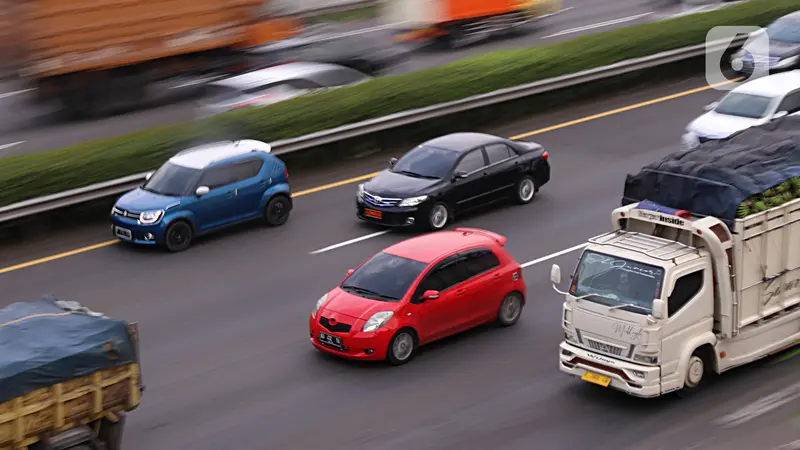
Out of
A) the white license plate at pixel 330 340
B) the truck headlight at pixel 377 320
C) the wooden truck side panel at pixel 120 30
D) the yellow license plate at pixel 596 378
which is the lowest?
the yellow license plate at pixel 596 378

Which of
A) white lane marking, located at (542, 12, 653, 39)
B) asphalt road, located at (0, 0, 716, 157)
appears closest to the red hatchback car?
asphalt road, located at (0, 0, 716, 157)

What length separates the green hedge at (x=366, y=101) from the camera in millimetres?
23984

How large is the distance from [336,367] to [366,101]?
1151cm

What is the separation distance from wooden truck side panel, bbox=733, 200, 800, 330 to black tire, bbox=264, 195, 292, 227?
1046 cm

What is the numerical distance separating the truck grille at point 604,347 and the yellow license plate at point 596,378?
316mm

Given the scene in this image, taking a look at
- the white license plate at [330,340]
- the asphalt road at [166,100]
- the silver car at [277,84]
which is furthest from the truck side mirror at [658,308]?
the asphalt road at [166,100]

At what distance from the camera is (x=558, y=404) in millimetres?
16125

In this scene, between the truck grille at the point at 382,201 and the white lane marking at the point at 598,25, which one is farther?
the white lane marking at the point at 598,25

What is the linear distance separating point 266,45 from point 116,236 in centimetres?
1447

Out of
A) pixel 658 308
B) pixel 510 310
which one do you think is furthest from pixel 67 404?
pixel 510 310

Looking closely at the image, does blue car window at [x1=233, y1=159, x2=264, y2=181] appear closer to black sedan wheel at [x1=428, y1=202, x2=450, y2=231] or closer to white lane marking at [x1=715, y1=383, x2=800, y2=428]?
black sedan wheel at [x1=428, y1=202, x2=450, y2=231]

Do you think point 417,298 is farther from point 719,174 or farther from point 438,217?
point 438,217

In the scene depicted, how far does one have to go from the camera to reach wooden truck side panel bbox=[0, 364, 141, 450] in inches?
514
